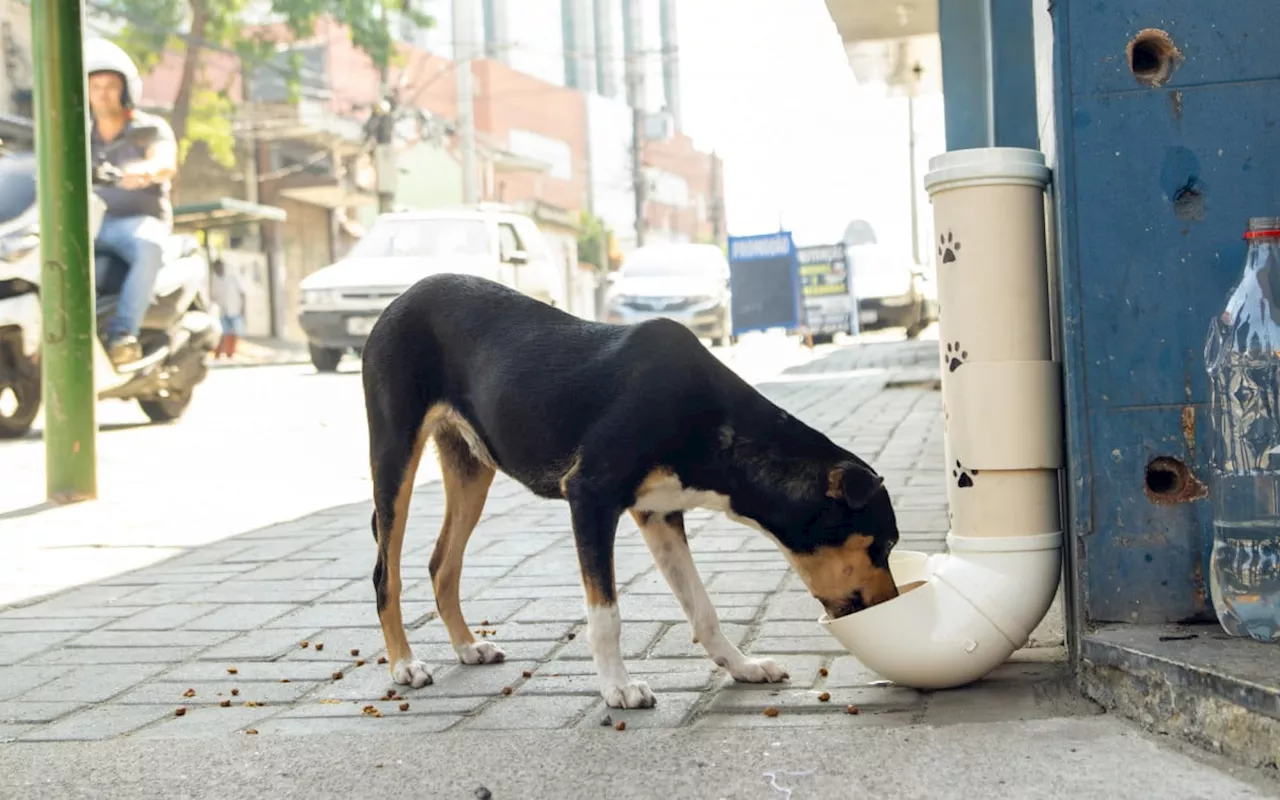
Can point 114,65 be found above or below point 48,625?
above

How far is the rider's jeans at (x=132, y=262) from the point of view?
1140 cm

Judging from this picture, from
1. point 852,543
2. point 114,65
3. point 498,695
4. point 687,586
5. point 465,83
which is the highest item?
point 465,83

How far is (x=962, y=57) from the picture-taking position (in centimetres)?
857

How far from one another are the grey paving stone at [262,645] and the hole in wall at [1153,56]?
273 cm

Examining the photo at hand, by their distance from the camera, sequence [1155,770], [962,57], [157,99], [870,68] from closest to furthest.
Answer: [1155,770] < [962,57] < [870,68] < [157,99]

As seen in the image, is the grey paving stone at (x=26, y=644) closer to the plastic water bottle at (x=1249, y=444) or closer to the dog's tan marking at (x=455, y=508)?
the dog's tan marking at (x=455, y=508)

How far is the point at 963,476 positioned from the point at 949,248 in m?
0.57

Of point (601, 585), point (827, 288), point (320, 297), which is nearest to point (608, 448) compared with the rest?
point (601, 585)

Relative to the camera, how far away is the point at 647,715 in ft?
12.0

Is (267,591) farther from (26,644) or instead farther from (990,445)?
(990,445)

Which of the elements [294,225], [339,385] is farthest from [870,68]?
[294,225]

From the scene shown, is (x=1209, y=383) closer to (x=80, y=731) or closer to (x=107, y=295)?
(x=80, y=731)

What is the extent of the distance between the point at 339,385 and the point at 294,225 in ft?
82.3

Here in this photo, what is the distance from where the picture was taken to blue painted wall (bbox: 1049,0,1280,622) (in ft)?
11.1
